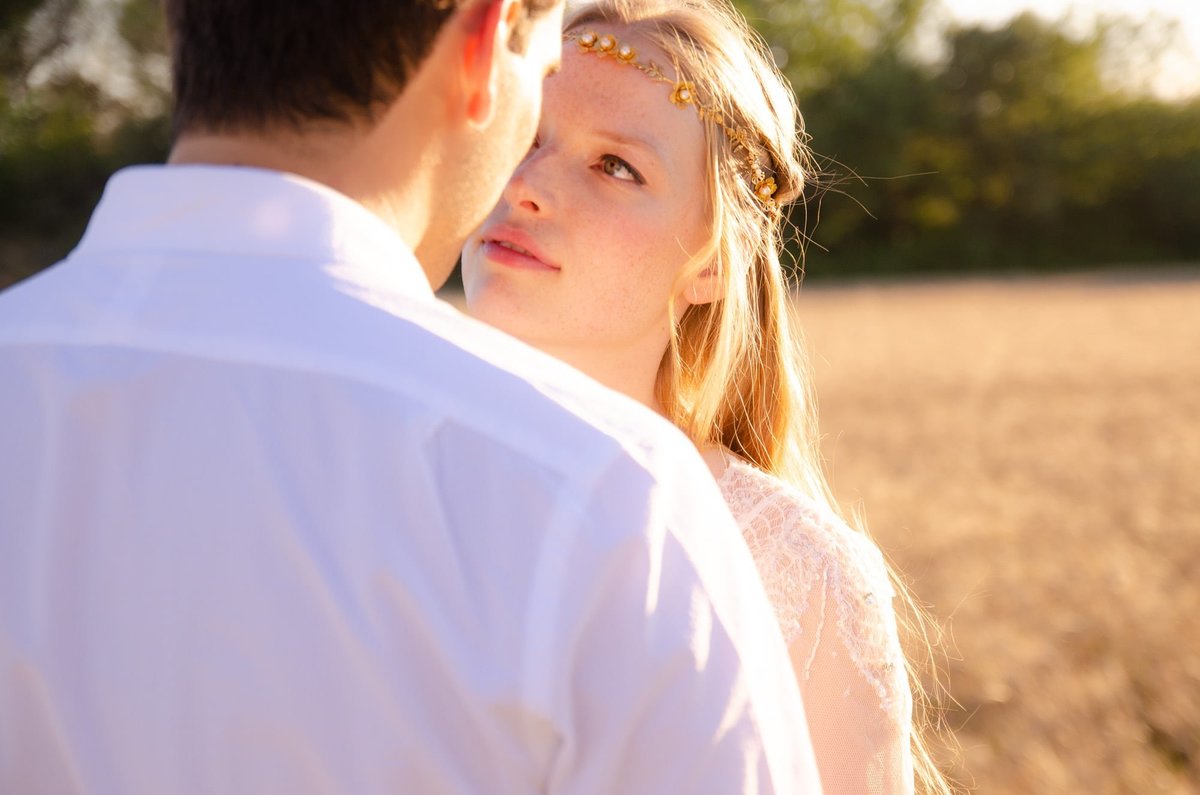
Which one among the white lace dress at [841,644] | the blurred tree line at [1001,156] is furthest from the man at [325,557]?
the blurred tree line at [1001,156]

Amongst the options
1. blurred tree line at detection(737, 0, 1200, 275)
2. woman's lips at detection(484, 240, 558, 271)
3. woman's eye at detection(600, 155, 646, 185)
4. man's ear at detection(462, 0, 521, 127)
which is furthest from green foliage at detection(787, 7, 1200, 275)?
man's ear at detection(462, 0, 521, 127)

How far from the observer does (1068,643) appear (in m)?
5.44

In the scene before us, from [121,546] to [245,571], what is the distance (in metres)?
0.10

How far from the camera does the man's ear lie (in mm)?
1114

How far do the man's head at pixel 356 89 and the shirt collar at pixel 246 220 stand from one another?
1.2 inches

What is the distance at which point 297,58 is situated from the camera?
1.04m

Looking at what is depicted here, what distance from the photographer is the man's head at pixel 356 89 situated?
1.04 m

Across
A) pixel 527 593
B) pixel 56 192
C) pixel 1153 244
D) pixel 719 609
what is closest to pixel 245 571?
pixel 527 593

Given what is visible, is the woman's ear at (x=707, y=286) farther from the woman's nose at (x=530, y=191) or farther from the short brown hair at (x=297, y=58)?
the short brown hair at (x=297, y=58)

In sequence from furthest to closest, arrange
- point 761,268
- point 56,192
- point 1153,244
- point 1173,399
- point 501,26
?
point 1153,244 < point 56,192 < point 1173,399 < point 761,268 < point 501,26

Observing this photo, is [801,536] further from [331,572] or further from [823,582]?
[331,572]

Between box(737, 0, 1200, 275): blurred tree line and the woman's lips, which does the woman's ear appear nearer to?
the woman's lips

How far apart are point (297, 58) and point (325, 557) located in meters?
0.42

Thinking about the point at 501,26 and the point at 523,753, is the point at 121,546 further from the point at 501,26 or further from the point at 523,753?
the point at 501,26
